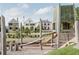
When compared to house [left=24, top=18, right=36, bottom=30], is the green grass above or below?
below

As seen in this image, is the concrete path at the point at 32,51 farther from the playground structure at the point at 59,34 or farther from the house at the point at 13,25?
the house at the point at 13,25

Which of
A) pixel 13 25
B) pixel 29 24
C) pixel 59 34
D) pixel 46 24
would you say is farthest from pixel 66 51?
pixel 13 25

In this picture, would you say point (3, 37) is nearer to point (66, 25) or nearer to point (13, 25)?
point (13, 25)

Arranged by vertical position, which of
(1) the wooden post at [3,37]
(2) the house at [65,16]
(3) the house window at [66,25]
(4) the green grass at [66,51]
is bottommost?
(4) the green grass at [66,51]

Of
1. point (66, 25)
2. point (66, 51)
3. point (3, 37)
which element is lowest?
point (66, 51)

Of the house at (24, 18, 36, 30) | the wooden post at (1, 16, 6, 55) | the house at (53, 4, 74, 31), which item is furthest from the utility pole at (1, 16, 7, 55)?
the house at (53, 4, 74, 31)

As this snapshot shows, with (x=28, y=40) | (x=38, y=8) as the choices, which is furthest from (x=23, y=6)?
(x=28, y=40)

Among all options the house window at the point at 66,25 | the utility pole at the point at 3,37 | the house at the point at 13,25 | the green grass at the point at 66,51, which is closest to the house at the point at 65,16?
the house window at the point at 66,25

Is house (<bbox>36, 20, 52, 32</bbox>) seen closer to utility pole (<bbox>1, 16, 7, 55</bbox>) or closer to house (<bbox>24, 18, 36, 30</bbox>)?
house (<bbox>24, 18, 36, 30</bbox>)

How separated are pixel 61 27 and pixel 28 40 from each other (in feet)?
1.04

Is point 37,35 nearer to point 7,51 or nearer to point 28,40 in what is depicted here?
point 28,40

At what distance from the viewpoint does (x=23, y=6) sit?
2.68m

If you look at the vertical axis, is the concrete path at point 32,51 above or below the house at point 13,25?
below

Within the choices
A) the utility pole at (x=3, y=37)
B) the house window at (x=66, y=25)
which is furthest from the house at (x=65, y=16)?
the utility pole at (x=3, y=37)
